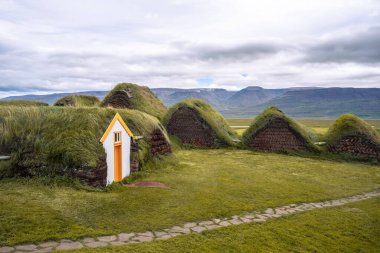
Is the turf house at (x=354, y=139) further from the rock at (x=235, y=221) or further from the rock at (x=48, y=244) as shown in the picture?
the rock at (x=48, y=244)

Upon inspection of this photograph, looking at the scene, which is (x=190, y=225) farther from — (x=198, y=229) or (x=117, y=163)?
(x=117, y=163)

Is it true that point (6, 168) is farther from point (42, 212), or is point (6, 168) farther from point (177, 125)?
point (177, 125)

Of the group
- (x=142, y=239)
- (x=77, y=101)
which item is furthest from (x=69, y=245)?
(x=77, y=101)

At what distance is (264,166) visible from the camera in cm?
1812

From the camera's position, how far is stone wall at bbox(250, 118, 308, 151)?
2414 centimetres

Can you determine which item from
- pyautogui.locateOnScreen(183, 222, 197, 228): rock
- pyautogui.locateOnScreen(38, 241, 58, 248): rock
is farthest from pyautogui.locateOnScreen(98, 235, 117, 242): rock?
pyautogui.locateOnScreen(183, 222, 197, 228): rock

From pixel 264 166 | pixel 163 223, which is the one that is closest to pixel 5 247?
pixel 163 223

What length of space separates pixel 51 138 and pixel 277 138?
18199mm

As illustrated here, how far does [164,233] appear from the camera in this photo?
7.55 m

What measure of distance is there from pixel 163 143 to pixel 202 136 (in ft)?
32.3

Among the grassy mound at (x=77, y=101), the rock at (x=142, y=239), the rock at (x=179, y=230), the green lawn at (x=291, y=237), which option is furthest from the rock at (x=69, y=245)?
the grassy mound at (x=77, y=101)

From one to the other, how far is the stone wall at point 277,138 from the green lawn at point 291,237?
47.8ft

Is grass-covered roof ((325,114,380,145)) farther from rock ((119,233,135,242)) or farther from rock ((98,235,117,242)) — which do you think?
rock ((98,235,117,242))

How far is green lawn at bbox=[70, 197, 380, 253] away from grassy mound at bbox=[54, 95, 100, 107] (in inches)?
989
